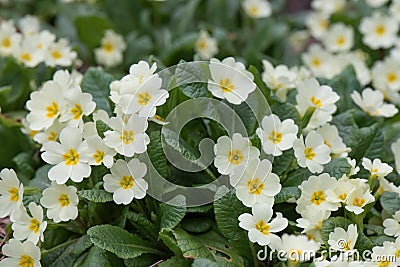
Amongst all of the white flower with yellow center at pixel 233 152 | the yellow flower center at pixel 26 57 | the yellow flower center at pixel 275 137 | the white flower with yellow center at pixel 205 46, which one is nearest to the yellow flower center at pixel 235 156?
the white flower with yellow center at pixel 233 152

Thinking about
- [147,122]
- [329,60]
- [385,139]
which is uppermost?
[147,122]

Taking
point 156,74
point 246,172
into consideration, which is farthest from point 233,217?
point 156,74

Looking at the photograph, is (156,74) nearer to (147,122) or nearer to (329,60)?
(147,122)

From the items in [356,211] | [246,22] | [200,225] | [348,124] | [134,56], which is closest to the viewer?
[356,211]

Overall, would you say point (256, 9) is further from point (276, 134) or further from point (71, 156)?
point (71, 156)

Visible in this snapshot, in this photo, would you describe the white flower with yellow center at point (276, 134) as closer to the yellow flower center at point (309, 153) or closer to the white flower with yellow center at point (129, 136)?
the yellow flower center at point (309, 153)

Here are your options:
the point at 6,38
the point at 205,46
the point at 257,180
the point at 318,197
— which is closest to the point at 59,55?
the point at 6,38
